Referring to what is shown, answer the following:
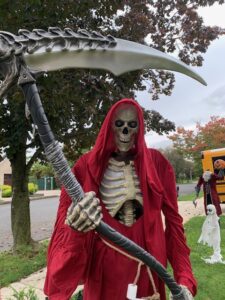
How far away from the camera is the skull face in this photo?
2.25 meters

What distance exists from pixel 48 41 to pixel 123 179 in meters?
0.96

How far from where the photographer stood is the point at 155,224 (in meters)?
2.15

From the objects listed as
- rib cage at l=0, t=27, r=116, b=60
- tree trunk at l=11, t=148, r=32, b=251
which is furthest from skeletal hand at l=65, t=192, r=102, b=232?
tree trunk at l=11, t=148, r=32, b=251

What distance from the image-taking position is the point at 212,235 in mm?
6844

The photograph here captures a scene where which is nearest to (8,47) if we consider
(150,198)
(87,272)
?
(150,198)

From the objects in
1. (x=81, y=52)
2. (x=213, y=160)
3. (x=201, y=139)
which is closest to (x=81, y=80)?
(x=81, y=52)

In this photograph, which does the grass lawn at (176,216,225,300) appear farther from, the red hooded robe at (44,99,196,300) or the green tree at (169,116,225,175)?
the green tree at (169,116,225,175)

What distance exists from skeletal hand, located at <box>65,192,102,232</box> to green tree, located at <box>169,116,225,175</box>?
100 feet

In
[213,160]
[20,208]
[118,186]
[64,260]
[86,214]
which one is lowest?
[64,260]

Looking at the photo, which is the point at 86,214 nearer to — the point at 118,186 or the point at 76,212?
the point at 76,212

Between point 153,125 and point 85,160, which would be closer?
point 85,160

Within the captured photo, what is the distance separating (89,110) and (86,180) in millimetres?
3792

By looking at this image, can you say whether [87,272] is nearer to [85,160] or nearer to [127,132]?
[85,160]

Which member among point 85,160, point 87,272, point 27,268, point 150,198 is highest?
point 85,160
